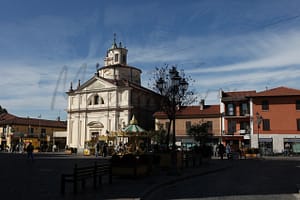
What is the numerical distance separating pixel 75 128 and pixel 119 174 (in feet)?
166

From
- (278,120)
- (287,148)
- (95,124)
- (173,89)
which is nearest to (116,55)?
(95,124)

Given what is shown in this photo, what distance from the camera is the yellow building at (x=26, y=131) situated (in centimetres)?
6850

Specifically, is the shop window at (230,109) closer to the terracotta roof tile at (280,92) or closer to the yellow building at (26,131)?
the terracotta roof tile at (280,92)

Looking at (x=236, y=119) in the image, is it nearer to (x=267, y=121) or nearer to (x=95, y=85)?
(x=267, y=121)

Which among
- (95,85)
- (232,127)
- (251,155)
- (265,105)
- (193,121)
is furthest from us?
(95,85)

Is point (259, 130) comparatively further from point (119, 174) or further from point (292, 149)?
point (119, 174)

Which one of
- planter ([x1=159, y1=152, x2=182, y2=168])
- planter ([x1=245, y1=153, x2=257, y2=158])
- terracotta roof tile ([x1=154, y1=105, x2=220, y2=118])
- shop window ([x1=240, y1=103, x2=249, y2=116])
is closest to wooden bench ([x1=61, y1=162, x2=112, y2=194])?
planter ([x1=159, y1=152, x2=182, y2=168])

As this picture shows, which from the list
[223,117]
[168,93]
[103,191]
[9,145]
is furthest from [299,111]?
[9,145]

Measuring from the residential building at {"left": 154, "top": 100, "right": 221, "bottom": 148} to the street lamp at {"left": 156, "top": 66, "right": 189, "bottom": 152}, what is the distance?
102 ft

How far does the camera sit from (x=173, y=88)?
20.4 meters

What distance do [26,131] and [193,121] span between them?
3688 centimetres

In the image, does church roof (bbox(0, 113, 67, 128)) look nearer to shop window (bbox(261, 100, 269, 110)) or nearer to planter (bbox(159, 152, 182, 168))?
shop window (bbox(261, 100, 269, 110))

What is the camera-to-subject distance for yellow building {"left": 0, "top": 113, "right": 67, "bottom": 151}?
68500 mm

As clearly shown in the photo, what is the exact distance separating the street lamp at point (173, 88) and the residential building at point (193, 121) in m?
31.0
